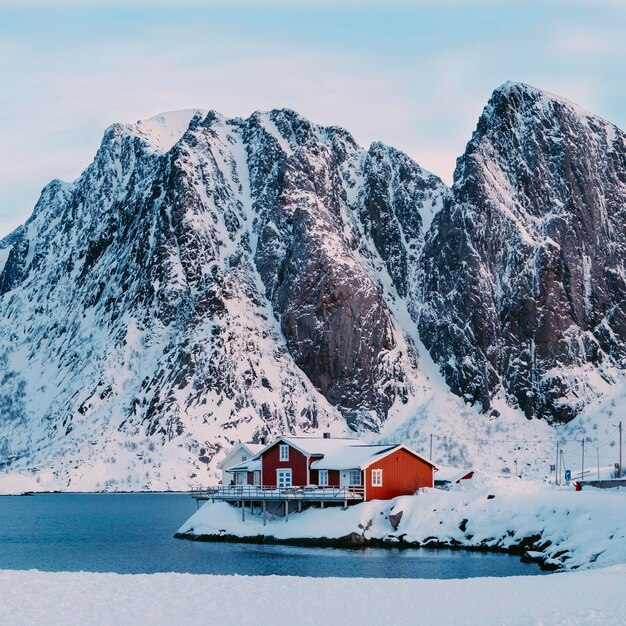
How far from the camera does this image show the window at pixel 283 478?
106 metres

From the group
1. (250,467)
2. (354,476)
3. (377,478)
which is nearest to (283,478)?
(250,467)

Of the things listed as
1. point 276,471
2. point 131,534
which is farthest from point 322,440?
point 131,534

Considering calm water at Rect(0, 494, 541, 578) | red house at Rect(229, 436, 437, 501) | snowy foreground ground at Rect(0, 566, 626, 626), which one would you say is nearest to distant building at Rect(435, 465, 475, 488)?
red house at Rect(229, 436, 437, 501)

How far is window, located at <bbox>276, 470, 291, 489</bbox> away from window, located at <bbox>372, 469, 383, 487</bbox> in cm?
972

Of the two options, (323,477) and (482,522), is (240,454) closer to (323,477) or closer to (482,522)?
(323,477)

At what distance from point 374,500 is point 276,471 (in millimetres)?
13033

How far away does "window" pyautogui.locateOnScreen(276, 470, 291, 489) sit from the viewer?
4178 inches

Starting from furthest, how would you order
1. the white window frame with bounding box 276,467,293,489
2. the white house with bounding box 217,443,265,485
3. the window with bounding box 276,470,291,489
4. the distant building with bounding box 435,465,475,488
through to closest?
the distant building with bounding box 435,465,475,488, the white house with bounding box 217,443,265,485, the window with bounding box 276,470,291,489, the white window frame with bounding box 276,467,293,489

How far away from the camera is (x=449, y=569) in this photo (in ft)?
237

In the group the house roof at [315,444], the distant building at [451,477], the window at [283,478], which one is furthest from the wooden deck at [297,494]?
the distant building at [451,477]

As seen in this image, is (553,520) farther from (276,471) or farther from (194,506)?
(194,506)

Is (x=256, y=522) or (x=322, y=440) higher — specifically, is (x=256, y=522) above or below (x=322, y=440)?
below

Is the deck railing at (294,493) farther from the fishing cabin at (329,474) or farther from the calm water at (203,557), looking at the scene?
the calm water at (203,557)

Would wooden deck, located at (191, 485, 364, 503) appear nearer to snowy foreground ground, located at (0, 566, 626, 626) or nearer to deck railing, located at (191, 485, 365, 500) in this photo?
deck railing, located at (191, 485, 365, 500)
